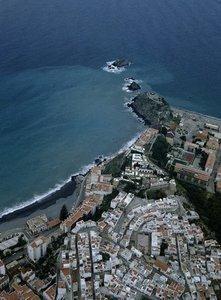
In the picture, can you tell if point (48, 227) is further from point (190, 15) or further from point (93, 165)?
point (190, 15)

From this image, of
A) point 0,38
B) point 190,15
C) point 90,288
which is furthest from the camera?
point 190,15

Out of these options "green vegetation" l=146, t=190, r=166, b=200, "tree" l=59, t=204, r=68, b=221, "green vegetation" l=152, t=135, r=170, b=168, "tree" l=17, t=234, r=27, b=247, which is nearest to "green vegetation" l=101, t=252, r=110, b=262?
"tree" l=59, t=204, r=68, b=221

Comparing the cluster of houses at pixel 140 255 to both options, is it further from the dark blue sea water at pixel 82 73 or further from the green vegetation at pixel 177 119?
the green vegetation at pixel 177 119

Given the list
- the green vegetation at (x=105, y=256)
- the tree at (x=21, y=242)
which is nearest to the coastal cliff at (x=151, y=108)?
the tree at (x=21, y=242)

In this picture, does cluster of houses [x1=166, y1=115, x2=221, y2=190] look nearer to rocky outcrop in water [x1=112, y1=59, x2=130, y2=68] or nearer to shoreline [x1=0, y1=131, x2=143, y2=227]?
shoreline [x1=0, y1=131, x2=143, y2=227]

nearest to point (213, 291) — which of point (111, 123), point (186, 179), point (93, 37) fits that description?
point (186, 179)

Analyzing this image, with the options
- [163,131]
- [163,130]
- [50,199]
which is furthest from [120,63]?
→ [50,199]
